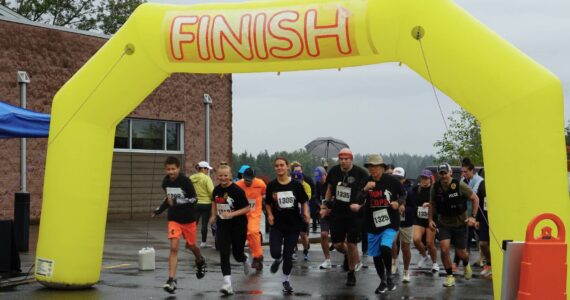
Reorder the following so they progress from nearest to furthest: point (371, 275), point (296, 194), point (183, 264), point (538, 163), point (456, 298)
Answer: point (538, 163) → point (456, 298) → point (296, 194) → point (371, 275) → point (183, 264)

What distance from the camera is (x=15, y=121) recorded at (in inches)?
446

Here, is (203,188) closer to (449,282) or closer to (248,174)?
(248,174)

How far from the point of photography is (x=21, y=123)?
37.5ft

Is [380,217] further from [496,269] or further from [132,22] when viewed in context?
[132,22]

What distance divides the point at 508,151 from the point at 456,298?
250cm

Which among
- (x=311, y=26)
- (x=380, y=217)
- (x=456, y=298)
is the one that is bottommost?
(x=456, y=298)

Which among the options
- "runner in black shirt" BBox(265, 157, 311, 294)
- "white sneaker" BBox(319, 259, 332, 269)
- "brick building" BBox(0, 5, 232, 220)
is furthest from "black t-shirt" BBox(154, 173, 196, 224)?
"brick building" BBox(0, 5, 232, 220)

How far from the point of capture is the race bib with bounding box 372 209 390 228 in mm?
10492

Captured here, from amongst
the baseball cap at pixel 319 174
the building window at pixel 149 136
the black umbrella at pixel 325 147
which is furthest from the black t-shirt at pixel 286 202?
the building window at pixel 149 136

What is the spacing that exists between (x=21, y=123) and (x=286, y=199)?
3.93 m

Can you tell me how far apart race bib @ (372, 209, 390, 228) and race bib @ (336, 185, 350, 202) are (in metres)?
0.77

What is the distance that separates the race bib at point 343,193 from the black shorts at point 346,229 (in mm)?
293

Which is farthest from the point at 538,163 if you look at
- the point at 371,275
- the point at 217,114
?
the point at 217,114

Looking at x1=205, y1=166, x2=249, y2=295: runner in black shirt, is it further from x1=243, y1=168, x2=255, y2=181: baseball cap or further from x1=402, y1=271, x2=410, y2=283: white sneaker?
x1=402, y1=271, x2=410, y2=283: white sneaker
